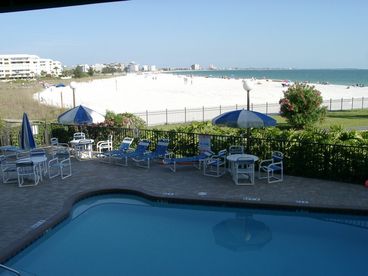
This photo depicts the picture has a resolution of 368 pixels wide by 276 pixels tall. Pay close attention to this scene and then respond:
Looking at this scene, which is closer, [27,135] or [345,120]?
[27,135]

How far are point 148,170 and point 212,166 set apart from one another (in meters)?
2.12

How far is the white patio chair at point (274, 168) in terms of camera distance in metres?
11.1

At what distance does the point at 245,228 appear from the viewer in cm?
901

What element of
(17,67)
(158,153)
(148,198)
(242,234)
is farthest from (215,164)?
(17,67)

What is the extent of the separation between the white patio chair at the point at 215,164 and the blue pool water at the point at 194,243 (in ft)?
7.98

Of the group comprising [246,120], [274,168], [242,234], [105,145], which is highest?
[246,120]

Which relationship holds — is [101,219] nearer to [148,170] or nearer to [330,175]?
[148,170]

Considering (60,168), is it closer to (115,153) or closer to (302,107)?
(115,153)

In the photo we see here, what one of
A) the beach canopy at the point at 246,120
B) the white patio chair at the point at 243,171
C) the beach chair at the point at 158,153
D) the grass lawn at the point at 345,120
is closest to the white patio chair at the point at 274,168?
the white patio chair at the point at 243,171

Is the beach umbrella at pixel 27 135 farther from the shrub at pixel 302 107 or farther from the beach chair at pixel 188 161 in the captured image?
the shrub at pixel 302 107

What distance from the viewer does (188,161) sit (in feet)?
41.6

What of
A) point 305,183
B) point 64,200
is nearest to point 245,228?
point 305,183

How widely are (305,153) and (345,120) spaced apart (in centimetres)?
1610

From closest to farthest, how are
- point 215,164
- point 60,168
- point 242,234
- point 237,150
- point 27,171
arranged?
point 242,234 → point 237,150 → point 60,168 → point 27,171 → point 215,164
